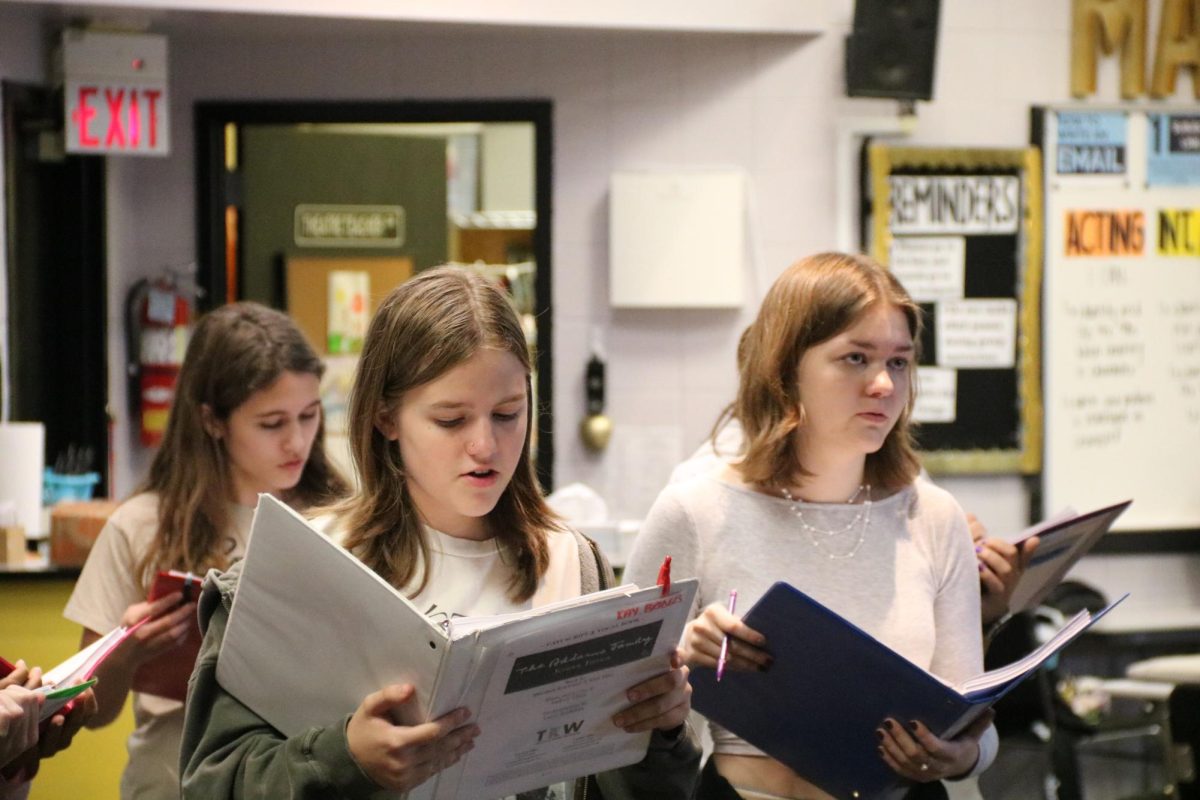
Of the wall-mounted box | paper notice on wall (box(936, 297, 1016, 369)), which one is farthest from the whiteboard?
the wall-mounted box

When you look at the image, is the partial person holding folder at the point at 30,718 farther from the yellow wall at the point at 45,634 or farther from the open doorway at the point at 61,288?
the open doorway at the point at 61,288

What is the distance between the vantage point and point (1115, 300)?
463 centimetres

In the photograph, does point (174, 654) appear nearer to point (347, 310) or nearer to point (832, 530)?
point (832, 530)

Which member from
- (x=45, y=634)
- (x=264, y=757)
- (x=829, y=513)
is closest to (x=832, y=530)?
(x=829, y=513)

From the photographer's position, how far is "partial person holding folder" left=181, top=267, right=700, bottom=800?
1.31 m

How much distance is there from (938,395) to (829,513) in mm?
2801

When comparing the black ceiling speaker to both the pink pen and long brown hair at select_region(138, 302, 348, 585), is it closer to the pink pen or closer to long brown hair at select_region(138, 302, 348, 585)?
long brown hair at select_region(138, 302, 348, 585)

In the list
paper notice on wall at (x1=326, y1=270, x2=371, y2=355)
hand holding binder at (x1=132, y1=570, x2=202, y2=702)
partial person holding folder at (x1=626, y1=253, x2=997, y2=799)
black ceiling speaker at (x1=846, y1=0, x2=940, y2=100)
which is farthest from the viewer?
paper notice on wall at (x1=326, y1=270, x2=371, y2=355)

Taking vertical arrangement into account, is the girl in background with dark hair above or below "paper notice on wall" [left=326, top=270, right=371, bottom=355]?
below

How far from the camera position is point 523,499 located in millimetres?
1644

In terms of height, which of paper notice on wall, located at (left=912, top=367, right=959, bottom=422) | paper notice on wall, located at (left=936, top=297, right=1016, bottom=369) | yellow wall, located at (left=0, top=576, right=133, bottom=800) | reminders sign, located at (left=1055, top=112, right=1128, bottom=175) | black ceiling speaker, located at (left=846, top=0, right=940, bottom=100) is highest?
black ceiling speaker, located at (left=846, top=0, right=940, bottom=100)

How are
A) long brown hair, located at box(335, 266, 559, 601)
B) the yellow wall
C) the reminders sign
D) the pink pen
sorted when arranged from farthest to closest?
the reminders sign → the yellow wall → the pink pen → long brown hair, located at box(335, 266, 559, 601)

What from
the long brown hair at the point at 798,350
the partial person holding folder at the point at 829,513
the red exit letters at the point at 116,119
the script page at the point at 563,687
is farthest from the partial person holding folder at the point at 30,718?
the red exit letters at the point at 116,119

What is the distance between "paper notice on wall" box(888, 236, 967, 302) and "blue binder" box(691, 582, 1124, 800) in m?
2.95
